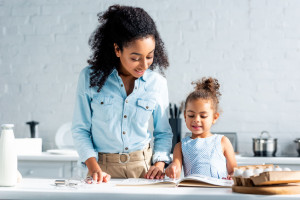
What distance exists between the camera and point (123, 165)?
5.92 feet

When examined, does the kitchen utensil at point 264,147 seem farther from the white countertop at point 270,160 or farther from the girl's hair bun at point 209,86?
the girl's hair bun at point 209,86

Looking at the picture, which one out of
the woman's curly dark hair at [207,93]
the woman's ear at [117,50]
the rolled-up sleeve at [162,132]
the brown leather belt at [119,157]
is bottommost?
the brown leather belt at [119,157]

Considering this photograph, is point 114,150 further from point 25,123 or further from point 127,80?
point 25,123

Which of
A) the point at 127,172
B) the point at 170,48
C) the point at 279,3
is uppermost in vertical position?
the point at 279,3

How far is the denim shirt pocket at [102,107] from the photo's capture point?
1834mm

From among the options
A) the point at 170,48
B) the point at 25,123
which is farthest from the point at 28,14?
the point at 170,48

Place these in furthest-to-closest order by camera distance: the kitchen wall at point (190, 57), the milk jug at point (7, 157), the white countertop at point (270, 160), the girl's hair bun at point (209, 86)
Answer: the kitchen wall at point (190, 57) < the white countertop at point (270, 160) < the girl's hair bun at point (209, 86) < the milk jug at point (7, 157)

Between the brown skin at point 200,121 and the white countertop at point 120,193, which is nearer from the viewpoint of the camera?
the white countertop at point 120,193

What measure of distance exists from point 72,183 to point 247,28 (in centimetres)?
244

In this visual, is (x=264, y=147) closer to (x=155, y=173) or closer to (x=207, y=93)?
(x=207, y=93)

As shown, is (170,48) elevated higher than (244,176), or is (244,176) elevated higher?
(170,48)

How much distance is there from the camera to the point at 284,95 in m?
3.45

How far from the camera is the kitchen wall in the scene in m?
3.45

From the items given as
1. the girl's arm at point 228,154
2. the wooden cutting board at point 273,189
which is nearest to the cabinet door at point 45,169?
the girl's arm at point 228,154
